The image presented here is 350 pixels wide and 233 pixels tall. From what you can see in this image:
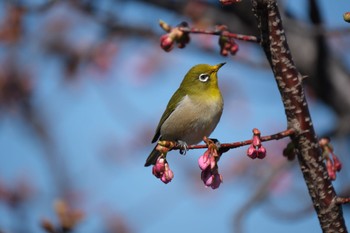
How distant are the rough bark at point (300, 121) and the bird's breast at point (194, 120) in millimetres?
1115

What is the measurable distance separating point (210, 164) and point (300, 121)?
39 cm

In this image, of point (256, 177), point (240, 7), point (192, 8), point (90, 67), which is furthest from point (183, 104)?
point (90, 67)

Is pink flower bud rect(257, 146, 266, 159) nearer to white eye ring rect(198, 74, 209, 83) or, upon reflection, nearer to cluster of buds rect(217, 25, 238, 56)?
cluster of buds rect(217, 25, 238, 56)

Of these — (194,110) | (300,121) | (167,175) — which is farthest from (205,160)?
(194,110)

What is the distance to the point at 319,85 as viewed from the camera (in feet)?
17.7

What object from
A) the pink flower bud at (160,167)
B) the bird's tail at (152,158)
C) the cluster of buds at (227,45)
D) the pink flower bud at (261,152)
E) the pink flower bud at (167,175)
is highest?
the cluster of buds at (227,45)

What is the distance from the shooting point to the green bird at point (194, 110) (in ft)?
10.5

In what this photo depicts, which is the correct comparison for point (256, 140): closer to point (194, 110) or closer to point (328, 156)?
point (328, 156)

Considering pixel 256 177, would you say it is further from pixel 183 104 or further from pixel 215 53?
pixel 183 104

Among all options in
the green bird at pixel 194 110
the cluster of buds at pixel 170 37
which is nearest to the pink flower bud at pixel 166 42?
the cluster of buds at pixel 170 37

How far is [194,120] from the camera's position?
10.6 ft

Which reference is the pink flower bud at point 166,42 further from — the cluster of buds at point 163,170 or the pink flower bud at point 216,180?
the pink flower bud at point 216,180

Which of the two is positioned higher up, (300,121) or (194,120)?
(194,120)

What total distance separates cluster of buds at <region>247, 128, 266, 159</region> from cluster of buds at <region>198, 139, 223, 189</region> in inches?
5.2
